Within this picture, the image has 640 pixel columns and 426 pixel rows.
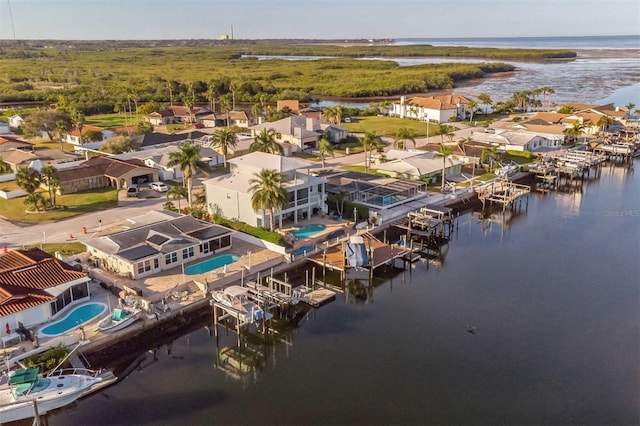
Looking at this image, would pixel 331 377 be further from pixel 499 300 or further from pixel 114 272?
pixel 114 272

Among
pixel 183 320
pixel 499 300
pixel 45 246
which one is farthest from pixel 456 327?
pixel 45 246

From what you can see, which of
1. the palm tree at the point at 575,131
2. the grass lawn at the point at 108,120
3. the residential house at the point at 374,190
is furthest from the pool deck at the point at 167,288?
the grass lawn at the point at 108,120

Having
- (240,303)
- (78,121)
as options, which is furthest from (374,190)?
(78,121)

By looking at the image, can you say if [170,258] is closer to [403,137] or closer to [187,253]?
[187,253]

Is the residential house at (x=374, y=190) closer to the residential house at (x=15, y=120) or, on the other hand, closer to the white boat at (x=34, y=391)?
the white boat at (x=34, y=391)

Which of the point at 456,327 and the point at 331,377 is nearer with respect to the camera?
the point at 331,377

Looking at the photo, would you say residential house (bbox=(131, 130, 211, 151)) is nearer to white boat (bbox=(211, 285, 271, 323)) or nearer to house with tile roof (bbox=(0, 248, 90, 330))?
house with tile roof (bbox=(0, 248, 90, 330))

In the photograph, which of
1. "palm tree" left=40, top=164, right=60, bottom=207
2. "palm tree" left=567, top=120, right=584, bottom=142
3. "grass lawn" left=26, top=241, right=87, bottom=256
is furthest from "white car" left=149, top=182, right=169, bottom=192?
"palm tree" left=567, top=120, right=584, bottom=142
